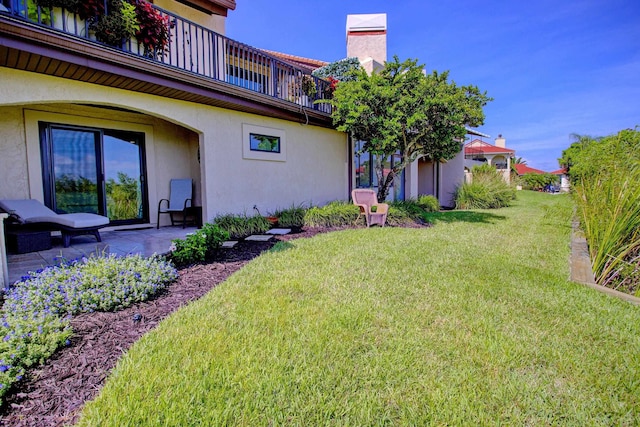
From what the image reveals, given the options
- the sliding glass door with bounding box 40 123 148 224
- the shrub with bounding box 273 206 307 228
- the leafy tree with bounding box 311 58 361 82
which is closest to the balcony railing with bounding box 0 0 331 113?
the leafy tree with bounding box 311 58 361 82

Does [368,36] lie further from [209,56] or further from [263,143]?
[209,56]

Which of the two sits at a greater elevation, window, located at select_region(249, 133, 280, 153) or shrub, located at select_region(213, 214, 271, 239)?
window, located at select_region(249, 133, 280, 153)

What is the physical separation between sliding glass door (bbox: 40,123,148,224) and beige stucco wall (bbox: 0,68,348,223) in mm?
198

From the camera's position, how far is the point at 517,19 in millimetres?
10758

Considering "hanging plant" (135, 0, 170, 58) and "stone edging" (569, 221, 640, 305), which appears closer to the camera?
"stone edging" (569, 221, 640, 305)

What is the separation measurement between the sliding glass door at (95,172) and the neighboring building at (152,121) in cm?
2

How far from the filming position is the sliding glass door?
6.38 meters

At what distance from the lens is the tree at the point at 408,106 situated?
25.4ft

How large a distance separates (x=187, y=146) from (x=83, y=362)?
7.40 metres

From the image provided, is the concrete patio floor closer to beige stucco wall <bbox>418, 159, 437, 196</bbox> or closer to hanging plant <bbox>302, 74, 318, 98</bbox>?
hanging plant <bbox>302, 74, 318, 98</bbox>

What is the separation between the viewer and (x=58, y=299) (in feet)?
9.52

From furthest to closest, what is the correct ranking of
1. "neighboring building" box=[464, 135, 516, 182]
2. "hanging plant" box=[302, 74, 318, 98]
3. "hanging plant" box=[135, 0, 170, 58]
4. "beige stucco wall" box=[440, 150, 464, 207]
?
"neighboring building" box=[464, 135, 516, 182]
"beige stucco wall" box=[440, 150, 464, 207]
"hanging plant" box=[302, 74, 318, 98]
"hanging plant" box=[135, 0, 170, 58]

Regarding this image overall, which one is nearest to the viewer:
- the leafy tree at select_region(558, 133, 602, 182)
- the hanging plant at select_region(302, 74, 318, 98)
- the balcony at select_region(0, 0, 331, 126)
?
the balcony at select_region(0, 0, 331, 126)

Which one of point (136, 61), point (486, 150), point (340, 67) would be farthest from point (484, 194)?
point (486, 150)
